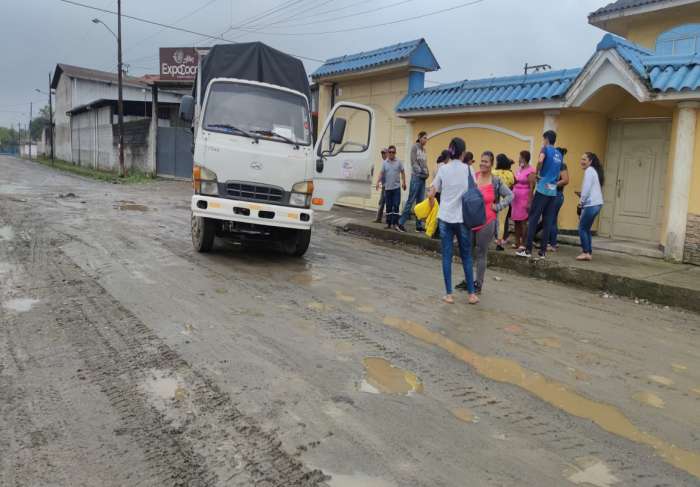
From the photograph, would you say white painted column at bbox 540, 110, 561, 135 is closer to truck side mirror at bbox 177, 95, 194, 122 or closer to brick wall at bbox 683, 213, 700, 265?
brick wall at bbox 683, 213, 700, 265

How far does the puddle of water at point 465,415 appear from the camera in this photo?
3.70 metres

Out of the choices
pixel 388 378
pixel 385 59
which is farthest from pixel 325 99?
pixel 388 378

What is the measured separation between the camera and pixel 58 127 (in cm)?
5891

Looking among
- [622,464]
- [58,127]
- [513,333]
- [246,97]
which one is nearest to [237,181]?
[246,97]

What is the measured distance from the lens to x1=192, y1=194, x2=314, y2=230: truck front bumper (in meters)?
7.78

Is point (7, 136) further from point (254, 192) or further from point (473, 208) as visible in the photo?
point (473, 208)

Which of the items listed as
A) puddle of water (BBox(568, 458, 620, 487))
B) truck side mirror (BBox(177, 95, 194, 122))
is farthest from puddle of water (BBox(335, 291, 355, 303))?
truck side mirror (BBox(177, 95, 194, 122))

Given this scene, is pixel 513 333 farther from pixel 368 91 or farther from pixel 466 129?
pixel 368 91

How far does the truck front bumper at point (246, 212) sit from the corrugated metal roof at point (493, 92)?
228 inches

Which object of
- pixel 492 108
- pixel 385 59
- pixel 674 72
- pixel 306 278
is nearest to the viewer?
pixel 306 278

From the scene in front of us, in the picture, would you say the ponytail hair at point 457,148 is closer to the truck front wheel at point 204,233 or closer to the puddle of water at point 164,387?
the truck front wheel at point 204,233

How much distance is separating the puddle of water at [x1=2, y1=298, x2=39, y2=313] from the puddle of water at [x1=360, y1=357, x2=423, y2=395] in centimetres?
343

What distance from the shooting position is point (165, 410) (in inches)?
141

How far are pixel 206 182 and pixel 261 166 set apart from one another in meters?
0.77
